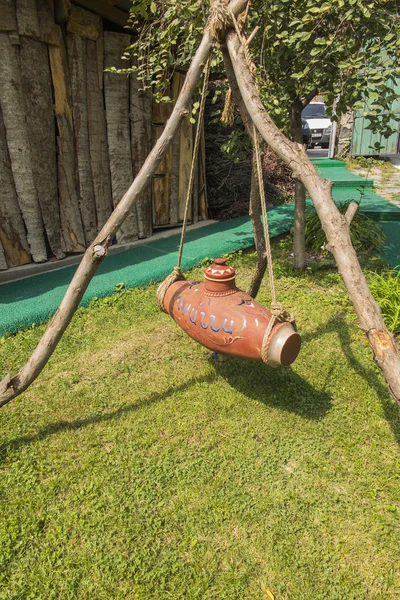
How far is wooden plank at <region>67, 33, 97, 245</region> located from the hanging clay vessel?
2810 mm

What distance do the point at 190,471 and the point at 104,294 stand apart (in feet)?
7.93

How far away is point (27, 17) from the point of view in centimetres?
403

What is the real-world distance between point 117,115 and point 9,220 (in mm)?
1853

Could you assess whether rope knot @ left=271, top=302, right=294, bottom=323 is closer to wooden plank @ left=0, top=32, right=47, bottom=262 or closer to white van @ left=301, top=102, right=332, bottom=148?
wooden plank @ left=0, top=32, right=47, bottom=262

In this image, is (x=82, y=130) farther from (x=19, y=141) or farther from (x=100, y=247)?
(x=100, y=247)

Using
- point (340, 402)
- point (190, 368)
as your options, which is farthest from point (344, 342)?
point (190, 368)

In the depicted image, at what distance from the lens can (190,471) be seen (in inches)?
91.4

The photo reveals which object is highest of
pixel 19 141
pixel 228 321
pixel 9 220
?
pixel 19 141

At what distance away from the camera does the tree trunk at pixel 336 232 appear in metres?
1.57

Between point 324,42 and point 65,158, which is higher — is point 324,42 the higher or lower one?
the higher one

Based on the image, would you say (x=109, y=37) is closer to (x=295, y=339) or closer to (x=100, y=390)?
(x=100, y=390)

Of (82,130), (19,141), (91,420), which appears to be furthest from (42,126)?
(91,420)

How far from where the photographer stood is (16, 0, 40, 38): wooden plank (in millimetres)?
3982

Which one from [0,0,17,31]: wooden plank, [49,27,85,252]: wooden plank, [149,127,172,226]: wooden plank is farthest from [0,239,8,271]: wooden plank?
[149,127,172,226]: wooden plank
